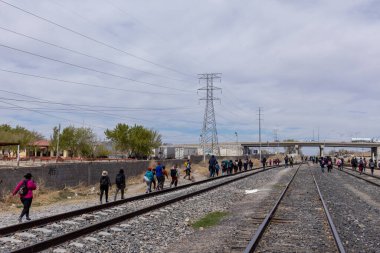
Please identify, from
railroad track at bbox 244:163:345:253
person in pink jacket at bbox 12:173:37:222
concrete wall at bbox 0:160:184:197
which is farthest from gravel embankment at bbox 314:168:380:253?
Answer: concrete wall at bbox 0:160:184:197

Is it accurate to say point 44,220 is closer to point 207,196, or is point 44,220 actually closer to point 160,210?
point 160,210

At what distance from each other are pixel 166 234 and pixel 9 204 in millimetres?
10643

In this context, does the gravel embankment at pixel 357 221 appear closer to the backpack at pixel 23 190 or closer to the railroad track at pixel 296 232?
A: the railroad track at pixel 296 232

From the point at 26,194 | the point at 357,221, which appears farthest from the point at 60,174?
the point at 357,221

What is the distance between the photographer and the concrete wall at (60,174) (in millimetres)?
20469

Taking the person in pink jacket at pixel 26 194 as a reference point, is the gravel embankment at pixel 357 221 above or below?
below

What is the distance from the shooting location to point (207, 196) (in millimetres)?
21391

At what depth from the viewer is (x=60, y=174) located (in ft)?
83.7

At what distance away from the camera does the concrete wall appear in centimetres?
2047

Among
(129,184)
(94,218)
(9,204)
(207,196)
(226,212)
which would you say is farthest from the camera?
(129,184)

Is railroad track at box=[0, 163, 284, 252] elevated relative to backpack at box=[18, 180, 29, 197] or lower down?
lower down

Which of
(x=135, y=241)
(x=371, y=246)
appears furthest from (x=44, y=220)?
(x=371, y=246)

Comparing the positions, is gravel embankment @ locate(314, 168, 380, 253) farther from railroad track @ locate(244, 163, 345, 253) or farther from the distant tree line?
the distant tree line

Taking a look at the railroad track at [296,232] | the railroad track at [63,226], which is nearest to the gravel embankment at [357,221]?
the railroad track at [296,232]
